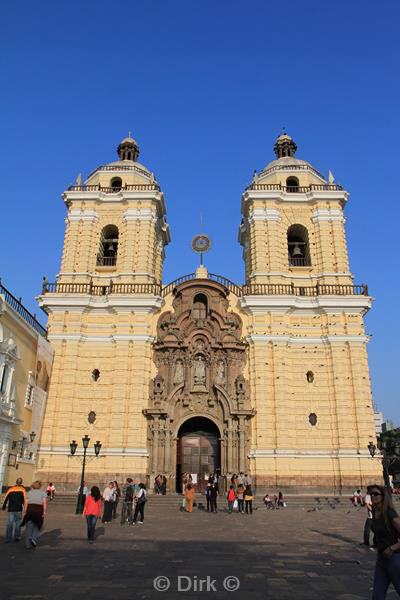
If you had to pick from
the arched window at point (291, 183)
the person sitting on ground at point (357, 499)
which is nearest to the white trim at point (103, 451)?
the person sitting on ground at point (357, 499)

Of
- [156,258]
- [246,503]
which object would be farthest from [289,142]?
[246,503]

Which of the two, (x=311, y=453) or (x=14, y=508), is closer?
(x=14, y=508)

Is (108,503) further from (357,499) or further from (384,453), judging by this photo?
(357,499)

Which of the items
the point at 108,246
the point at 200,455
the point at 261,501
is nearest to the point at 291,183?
the point at 108,246

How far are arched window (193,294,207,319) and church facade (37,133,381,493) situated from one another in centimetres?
11

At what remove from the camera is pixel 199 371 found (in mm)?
28000

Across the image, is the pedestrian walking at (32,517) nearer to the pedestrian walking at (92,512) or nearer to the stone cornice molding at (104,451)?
the pedestrian walking at (92,512)

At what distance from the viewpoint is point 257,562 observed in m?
9.12

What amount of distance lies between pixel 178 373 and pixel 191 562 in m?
18.9

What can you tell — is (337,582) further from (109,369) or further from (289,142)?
(289,142)

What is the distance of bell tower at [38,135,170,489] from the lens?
2595 cm

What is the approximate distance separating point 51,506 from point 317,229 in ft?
74.7

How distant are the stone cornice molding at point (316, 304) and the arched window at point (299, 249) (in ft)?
11.9

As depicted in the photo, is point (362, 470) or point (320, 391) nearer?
point (362, 470)
